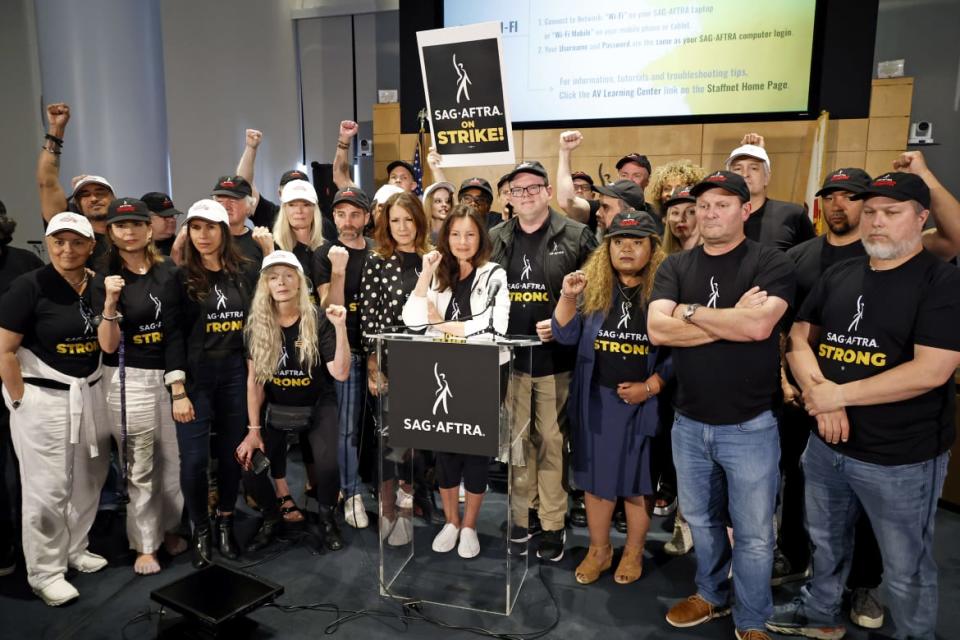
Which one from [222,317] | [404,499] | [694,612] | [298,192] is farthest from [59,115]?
[694,612]

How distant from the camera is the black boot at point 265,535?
351 centimetres

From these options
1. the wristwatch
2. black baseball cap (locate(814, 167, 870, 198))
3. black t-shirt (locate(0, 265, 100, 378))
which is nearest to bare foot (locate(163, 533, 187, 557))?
black t-shirt (locate(0, 265, 100, 378))

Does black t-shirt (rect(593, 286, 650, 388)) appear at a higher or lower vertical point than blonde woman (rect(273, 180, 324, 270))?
lower

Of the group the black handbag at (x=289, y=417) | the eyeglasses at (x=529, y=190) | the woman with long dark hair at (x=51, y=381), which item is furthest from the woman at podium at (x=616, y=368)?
the woman with long dark hair at (x=51, y=381)

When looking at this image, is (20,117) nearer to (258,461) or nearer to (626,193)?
(258,461)

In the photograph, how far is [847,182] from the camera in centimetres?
277

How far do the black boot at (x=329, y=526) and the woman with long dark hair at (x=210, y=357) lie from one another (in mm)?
479

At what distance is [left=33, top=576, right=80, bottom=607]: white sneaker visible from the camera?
2996 millimetres

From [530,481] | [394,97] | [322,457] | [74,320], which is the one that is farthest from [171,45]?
[530,481]

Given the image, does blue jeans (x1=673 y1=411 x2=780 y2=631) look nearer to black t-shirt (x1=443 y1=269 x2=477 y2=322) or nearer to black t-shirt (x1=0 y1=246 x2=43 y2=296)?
black t-shirt (x1=443 y1=269 x2=477 y2=322)

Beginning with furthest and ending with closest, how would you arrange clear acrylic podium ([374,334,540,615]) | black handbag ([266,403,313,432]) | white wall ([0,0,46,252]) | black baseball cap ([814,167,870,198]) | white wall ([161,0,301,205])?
white wall ([0,0,46,252]), white wall ([161,0,301,205]), black handbag ([266,403,313,432]), black baseball cap ([814,167,870,198]), clear acrylic podium ([374,334,540,615])

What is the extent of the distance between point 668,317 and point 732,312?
256mm

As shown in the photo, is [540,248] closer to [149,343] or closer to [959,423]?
[149,343]

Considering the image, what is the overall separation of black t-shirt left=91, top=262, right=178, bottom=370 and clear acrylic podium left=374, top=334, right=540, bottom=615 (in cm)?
127
